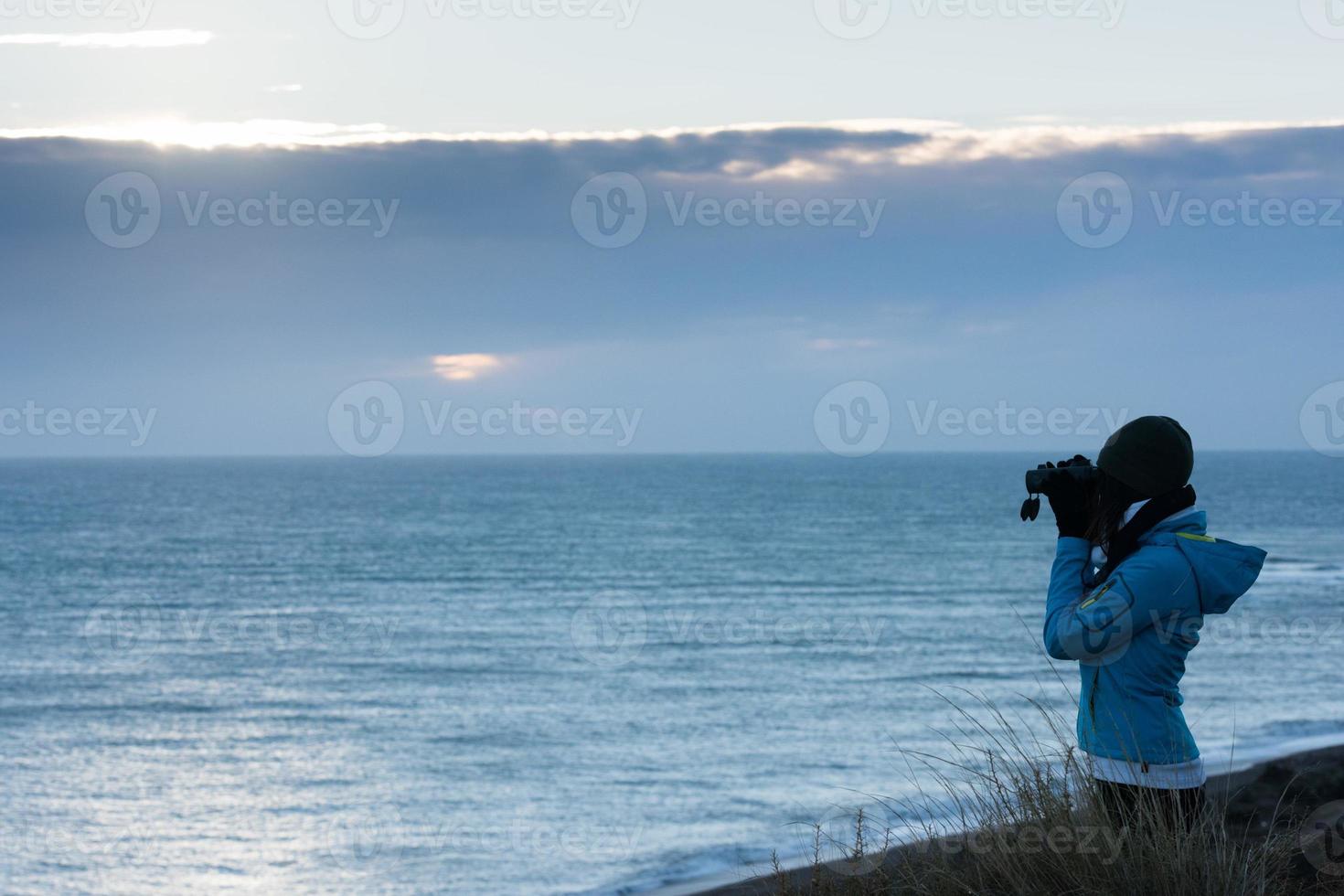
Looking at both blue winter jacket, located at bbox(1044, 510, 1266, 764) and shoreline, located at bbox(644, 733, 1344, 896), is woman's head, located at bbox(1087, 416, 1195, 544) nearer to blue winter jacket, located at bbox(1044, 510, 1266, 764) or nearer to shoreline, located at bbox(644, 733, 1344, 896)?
blue winter jacket, located at bbox(1044, 510, 1266, 764)

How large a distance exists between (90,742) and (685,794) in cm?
1188

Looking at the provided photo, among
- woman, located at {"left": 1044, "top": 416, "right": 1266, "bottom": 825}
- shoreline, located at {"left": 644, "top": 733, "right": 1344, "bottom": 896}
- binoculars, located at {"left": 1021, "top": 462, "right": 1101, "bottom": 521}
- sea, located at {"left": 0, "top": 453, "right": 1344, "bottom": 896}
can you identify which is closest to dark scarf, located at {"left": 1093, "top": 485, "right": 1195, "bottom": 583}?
woman, located at {"left": 1044, "top": 416, "right": 1266, "bottom": 825}

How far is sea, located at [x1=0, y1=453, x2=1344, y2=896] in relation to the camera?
41.2ft

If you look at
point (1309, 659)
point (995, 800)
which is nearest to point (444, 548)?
point (1309, 659)

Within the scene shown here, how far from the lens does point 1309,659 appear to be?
2389cm

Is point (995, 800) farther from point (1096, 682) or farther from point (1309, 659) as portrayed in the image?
point (1309, 659)

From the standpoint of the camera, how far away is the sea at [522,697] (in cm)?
1257

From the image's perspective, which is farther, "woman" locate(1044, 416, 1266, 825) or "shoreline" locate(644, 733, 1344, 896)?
"shoreline" locate(644, 733, 1344, 896)

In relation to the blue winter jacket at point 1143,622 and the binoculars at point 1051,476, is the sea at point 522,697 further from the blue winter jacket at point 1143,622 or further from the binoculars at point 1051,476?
the binoculars at point 1051,476

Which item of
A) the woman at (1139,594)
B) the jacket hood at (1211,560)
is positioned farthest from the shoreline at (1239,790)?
the jacket hood at (1211,560)

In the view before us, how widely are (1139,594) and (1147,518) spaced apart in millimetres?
247

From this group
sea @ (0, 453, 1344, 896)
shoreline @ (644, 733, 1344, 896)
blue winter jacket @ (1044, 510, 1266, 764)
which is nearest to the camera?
blue winter jacket @ (1044, 510, 1266, 764)

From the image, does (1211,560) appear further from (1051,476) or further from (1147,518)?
(1051,476)

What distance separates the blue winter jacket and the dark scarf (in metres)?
0.02
